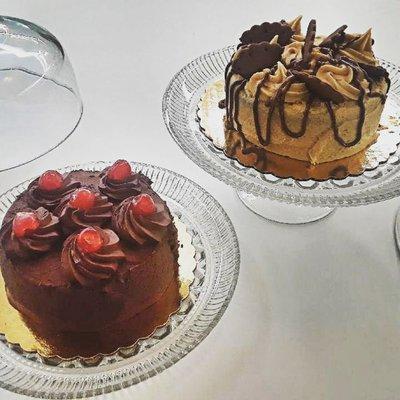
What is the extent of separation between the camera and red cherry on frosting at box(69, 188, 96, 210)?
1.05 m

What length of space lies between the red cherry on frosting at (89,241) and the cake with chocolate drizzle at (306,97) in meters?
0.44

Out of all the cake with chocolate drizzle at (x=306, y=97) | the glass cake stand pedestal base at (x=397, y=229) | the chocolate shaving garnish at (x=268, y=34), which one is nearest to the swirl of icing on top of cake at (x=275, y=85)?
the cake with chocolate drizzle at (x=306, y=97)

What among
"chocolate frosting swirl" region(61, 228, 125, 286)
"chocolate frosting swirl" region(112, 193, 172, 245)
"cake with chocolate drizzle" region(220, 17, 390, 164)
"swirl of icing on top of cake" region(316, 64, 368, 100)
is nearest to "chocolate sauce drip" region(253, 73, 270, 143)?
"cake with chocolate drizzle" region(220, 17, 390, 164)

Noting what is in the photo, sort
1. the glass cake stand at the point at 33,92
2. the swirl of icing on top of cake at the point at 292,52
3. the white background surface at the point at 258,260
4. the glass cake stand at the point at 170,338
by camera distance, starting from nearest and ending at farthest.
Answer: the glass cake stand at the point at 170,338
the white background surface at the point at 258,260
the swirl of icing on top of cake at the point at 292,52
the glass cake stand at the point at 33,92

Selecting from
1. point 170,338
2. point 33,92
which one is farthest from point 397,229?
point 33,92

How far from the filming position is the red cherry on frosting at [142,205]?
1.05 m

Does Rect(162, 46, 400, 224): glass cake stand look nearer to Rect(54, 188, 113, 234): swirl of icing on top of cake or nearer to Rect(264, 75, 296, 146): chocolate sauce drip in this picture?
Rect(264, 75, 296, 146): chocolate sauce drip

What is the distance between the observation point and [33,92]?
4.97 feet

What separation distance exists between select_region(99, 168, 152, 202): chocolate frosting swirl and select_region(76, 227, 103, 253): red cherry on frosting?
123mm

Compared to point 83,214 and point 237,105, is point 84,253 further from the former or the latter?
point 237,105

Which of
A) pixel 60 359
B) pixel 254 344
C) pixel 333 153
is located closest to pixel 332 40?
pixel 333 153

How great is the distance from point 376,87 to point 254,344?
1.95 ft

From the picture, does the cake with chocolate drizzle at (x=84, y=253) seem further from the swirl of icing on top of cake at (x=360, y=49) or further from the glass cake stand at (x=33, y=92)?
the swirl of icing on top of cake at (x=360, y=49)

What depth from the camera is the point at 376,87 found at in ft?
4.29
